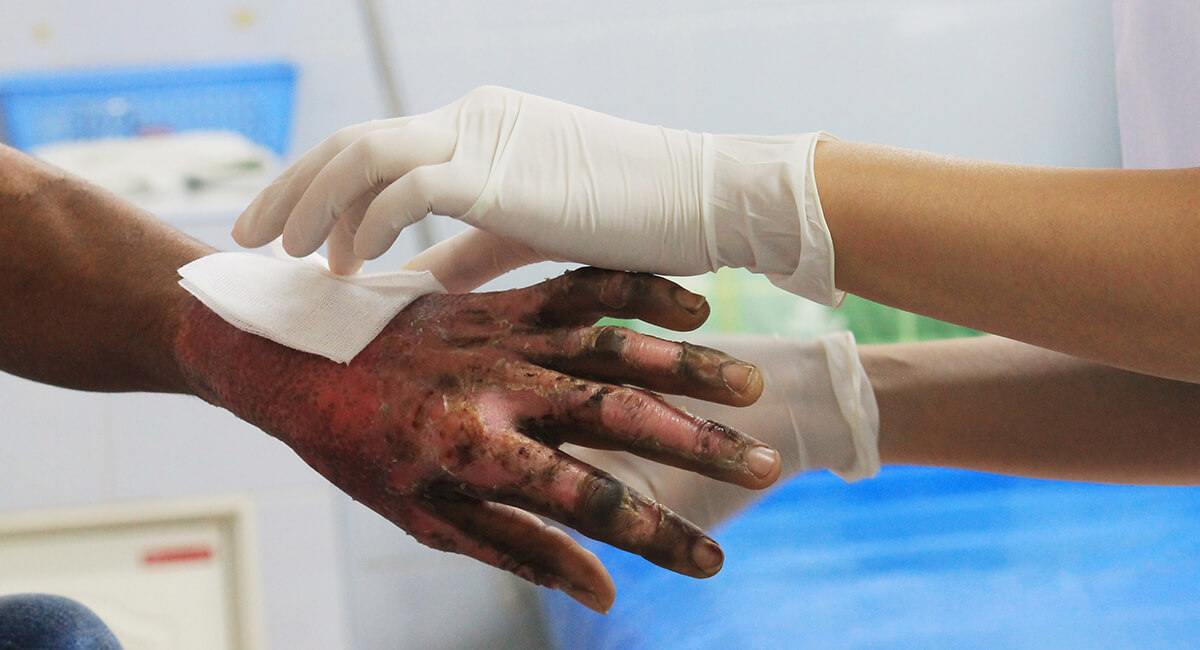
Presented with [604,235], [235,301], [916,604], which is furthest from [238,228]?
[916,604]

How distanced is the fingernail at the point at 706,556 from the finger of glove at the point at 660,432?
5 centimetres

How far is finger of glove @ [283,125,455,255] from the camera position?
79 centimetres

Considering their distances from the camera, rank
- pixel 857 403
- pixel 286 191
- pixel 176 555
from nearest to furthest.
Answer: pixel 286 191 → pixel 857 403 → pixel 176 555

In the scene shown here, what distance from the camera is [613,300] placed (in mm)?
745

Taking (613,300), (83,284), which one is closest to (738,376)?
(613,300)

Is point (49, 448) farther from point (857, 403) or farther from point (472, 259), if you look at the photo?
point (857, 403)

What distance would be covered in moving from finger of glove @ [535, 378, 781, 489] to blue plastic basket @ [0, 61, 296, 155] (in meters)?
1.48

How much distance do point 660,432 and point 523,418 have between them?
0.34ft

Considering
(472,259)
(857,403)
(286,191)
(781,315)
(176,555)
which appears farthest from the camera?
(781,315)

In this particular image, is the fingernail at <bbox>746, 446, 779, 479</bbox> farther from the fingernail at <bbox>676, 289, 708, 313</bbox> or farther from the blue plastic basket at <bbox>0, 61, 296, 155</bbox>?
the blue plastic basket at <bbox>0, 61, 296, 155</bbox>

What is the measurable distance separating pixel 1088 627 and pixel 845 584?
0.32 meters

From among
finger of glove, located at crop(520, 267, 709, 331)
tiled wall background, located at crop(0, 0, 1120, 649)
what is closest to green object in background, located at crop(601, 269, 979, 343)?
tiled wall background, located at crop(0, 0, 1120, 649)

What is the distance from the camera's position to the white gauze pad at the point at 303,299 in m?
0.77

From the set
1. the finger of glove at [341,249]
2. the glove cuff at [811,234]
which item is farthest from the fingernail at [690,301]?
the finger of glove at [341,249]
